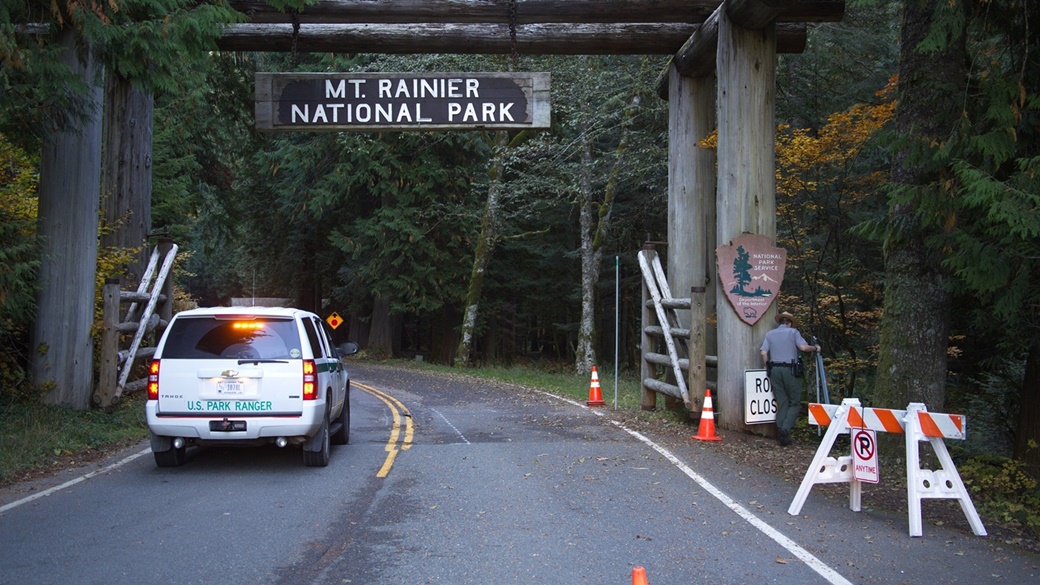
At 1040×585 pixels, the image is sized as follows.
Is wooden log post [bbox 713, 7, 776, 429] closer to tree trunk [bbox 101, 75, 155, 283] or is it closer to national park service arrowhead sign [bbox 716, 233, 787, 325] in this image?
national park service arrowhead sign [bbox 716, 233, 787, 325]

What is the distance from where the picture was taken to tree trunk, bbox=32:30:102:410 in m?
13.1

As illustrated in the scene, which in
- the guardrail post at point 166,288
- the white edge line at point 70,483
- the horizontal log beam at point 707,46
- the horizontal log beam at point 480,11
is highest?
the horizontal log beam at point 480,11

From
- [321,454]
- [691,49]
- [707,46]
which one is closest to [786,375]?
[707,46]

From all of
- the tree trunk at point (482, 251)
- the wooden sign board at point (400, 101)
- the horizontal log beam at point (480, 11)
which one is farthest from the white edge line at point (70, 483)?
the tree trunk at point (482, 251)

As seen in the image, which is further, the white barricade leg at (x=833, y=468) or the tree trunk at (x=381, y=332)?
the tree trunk at (x=381, y=332)

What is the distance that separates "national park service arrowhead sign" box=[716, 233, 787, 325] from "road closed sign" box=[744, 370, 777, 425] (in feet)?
2.93

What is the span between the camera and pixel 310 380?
9.93 metres

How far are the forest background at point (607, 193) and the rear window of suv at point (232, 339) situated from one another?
87.0 inches

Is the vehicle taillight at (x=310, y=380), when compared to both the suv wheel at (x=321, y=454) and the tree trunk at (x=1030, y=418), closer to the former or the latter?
the suv wheel at (x=321, y=454)

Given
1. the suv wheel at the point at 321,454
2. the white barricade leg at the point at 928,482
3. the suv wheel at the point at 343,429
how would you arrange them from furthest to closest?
the suv wheel at the point at 343,429 → the suv wheel at the point at 321,454 → the white barricade leg at the point at 928,482

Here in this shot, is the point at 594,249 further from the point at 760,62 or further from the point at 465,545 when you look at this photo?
the point at 465,545

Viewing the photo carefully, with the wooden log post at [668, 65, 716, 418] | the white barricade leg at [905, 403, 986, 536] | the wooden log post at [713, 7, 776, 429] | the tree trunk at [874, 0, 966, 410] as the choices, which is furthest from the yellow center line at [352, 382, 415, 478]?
the tree trunk at [874, 0, 966, 410]

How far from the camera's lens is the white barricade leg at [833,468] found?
8.03 m

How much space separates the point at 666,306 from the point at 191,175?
67.7 ft
